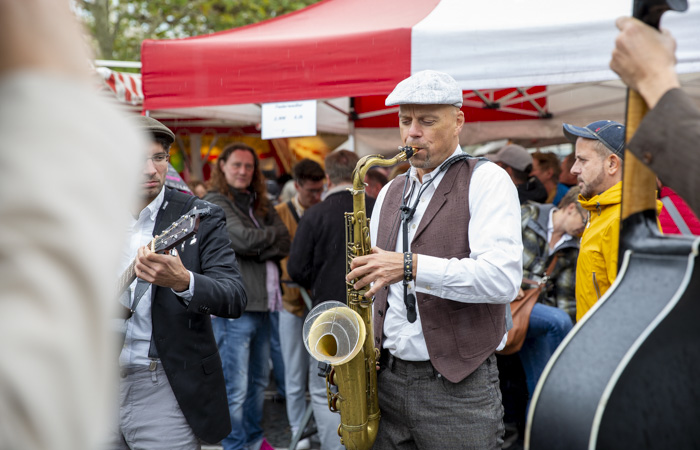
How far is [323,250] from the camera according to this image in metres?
4.64

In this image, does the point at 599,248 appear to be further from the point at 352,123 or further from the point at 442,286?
the point at 352,123

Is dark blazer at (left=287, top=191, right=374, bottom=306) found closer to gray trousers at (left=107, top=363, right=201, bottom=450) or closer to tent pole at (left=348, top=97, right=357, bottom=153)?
gray trousers at (left=107, top=363, right=201, bottom=450)

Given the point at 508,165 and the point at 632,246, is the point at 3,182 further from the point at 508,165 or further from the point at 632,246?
the point at 508,165

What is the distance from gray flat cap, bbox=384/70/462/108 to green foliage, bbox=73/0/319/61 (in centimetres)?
1192

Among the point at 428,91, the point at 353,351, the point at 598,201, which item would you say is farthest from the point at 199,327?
the point at 598,201

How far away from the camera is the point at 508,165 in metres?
5.64

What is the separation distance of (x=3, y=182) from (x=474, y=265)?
6.63ft

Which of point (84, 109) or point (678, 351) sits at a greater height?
point (84, 109)

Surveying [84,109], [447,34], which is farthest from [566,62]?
[84,109]

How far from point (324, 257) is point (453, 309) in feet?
7.23

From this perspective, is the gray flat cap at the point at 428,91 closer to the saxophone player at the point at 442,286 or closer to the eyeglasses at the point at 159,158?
the saxophone player at the point at 442,286

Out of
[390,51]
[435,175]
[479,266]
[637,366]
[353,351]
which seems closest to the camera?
[637,366]

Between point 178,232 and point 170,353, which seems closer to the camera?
point 178,232

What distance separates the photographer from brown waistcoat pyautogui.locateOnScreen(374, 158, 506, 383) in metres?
2.49
